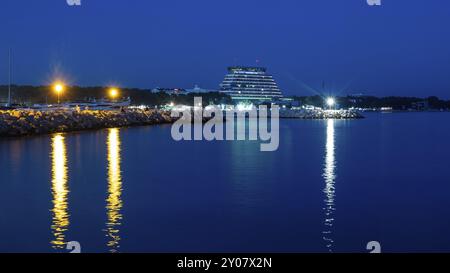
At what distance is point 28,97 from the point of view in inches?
3932

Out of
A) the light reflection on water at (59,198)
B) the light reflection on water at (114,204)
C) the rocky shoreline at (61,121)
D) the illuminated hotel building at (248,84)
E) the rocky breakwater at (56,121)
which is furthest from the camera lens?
the illuminated hotel building at (248,84)

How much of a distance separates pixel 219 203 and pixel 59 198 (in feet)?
9.61

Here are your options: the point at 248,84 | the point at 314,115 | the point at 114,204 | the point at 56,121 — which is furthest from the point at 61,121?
the point at 248,84

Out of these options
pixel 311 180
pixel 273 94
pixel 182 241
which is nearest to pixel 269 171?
pixel 311 180

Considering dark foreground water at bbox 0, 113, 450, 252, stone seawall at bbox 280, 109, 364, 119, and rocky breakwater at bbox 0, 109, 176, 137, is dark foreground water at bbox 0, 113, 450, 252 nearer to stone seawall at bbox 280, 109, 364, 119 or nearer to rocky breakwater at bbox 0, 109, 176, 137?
rocky breakwater at bbox 0, 109, 176, 137

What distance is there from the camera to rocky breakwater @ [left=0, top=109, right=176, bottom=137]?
3002 centimetres

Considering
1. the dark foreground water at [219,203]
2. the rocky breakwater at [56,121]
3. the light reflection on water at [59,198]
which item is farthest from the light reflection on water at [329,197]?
the rocky breakwater at [56,121]

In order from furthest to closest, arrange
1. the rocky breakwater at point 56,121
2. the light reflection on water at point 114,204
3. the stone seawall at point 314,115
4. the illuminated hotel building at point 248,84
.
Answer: the illuminated hotel building at point 248,84, the stone seawall at point 314,115, the rocky breakwater at point 56,121, the light reflection on water at point 114,204

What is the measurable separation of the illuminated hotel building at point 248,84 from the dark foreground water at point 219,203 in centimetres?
11160

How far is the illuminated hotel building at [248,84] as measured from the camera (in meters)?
132

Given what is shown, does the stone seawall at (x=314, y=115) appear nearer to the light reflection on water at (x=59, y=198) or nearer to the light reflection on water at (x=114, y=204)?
the light reflection on water at (x=59, y=198)

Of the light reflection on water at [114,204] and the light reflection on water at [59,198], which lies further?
the light reflection on water at [59,198]

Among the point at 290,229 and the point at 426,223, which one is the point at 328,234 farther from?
the point at 426,223
